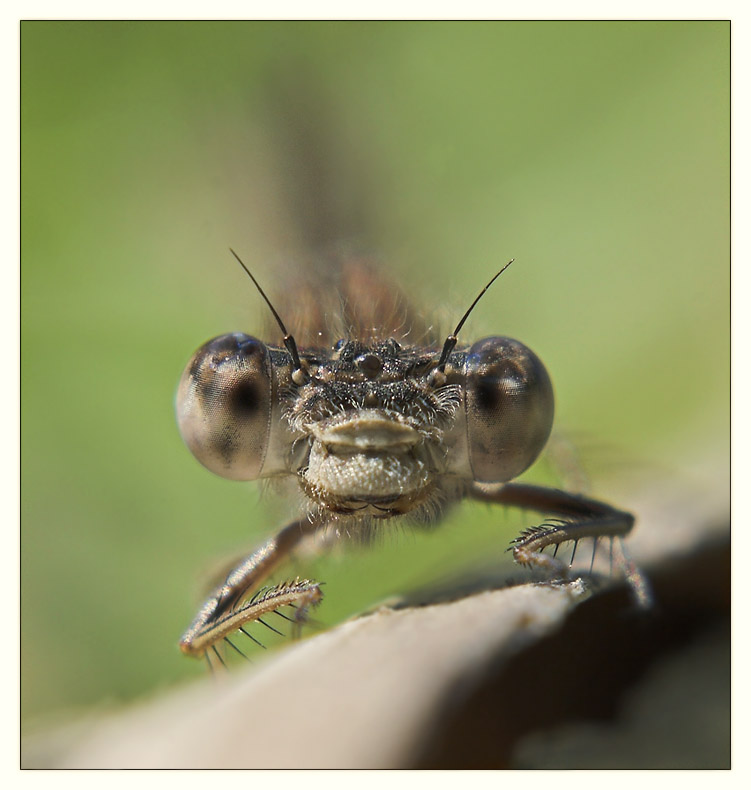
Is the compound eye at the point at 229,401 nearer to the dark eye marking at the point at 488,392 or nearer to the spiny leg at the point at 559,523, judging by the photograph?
the dark eye marking at the point at 488,392

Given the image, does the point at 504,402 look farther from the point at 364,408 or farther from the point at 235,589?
the point at 235,589

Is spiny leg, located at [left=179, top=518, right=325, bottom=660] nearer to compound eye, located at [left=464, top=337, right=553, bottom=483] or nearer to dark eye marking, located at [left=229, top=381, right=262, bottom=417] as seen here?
dark eye marking, located at [left=229, top=381, right=262, bottom=417]

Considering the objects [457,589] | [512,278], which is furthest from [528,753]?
[512,278]

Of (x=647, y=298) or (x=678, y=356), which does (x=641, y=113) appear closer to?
(x=647, y=298)

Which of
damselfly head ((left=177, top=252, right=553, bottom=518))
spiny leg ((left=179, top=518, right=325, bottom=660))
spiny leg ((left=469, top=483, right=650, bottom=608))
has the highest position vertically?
damselfly head ((left=177, top=252, right=553, bottom=518))

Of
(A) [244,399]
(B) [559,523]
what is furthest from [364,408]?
(B) [559,523]

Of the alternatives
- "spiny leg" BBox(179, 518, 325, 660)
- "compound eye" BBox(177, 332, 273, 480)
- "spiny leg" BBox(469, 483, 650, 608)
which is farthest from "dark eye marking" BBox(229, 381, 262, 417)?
"spiny leg" BBox(469, 483, 650, 608)
